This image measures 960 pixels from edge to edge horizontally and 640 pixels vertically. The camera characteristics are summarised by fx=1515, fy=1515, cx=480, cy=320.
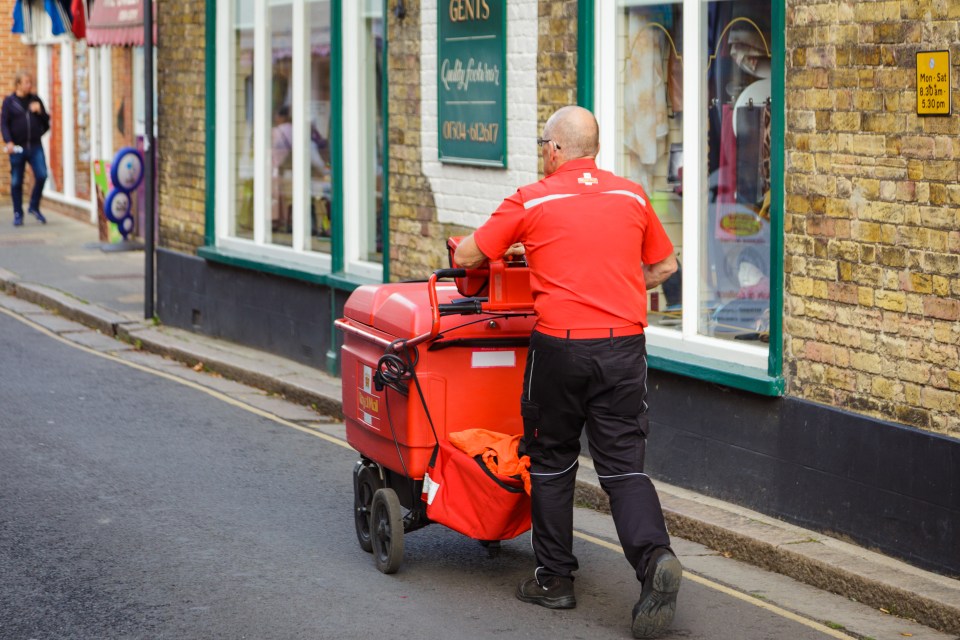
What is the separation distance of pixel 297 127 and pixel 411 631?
7270mm

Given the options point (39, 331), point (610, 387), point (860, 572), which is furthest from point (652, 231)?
point (39, 331)

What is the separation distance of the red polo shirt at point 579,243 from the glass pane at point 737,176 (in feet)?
6.38

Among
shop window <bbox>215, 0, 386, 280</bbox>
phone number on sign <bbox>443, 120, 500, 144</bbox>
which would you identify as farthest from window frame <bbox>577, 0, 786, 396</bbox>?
shop window <bbox>215, 0, 386, 280</bbox>

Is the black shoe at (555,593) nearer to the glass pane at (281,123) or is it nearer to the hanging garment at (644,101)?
the hanging garment at (644,101)

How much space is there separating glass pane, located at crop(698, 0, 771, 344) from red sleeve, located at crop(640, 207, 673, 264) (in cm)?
171

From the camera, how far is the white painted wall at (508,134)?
921 cm

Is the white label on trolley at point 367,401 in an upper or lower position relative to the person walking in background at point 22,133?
lower

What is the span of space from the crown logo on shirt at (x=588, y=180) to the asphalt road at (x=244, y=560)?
1.72 metres

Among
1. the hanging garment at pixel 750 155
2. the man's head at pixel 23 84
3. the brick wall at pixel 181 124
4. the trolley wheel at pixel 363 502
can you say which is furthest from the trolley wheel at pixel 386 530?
the man's head at pixel 23 84

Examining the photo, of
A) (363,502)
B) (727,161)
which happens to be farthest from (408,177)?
(363,502)

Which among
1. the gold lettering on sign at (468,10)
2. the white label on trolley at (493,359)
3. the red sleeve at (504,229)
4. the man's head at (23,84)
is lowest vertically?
the white label on trolley at (493,359)

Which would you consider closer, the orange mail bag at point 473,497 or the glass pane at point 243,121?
the orange mail bag at point 473,497

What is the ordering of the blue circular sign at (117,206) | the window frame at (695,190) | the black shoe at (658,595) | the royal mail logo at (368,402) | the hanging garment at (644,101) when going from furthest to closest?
the blue circular sign at (117,206), the hanging garment at (644,101), the window frame at (695,190), the royal mail logo at (368,402), the black shoe at (658,595)

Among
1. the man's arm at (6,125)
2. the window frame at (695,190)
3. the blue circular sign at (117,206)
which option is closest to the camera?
the window frame at (695,190)
